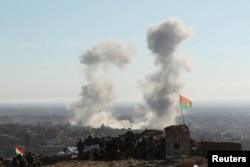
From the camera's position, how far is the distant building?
2706cm

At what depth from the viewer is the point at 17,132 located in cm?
15488

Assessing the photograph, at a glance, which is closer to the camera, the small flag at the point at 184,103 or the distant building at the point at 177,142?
the distant building at the point at 177,142

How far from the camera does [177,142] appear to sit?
2730cm

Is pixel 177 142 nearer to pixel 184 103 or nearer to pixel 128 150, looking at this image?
pixel 184 103

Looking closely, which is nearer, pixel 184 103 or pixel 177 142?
pixel 177 142

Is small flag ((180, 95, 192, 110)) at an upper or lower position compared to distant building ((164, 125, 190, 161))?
upper

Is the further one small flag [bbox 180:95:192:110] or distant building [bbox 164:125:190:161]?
small flag [bbox 180:95:192:110]

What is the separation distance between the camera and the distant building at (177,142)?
27.1 meters

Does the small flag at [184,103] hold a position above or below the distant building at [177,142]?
above

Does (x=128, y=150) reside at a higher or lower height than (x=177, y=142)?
lower

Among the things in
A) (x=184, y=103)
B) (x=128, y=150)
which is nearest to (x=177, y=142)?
(x=184, y=103)

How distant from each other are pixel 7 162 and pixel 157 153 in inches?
422

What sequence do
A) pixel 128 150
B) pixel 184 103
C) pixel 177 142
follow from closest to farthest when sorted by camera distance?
pixel 177 142, pixel 184 103, pixel 128 150

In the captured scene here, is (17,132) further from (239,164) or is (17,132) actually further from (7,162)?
(239,164)
